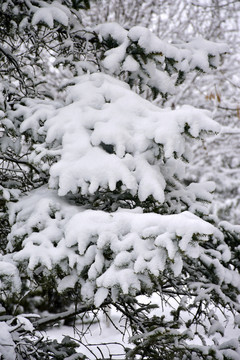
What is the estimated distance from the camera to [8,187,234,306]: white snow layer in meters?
2.07

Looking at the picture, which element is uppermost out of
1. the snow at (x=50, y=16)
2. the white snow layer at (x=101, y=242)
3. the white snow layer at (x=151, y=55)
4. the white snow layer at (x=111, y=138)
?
the snow at (x=50, y=16)

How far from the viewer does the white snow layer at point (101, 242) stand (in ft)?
6.81

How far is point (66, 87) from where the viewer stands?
3400 millimetres

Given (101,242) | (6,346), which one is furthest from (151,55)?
(6,346)

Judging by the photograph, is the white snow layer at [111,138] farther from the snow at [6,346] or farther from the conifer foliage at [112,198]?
the snow at [6,346]

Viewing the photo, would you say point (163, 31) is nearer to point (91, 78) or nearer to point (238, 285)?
point (91, 78)

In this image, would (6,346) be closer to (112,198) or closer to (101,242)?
(101,242)

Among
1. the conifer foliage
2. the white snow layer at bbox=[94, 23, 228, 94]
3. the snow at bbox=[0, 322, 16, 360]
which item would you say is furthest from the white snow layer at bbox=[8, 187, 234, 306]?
the white snow layer at bbox=[94, 23, 228, 94]

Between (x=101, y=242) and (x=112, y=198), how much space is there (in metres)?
0.72

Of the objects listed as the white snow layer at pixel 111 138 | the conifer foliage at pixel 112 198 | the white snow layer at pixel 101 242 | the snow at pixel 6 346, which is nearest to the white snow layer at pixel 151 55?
the conifer foliage at pixel 112 198

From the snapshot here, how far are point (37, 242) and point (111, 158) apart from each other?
30.4 inches

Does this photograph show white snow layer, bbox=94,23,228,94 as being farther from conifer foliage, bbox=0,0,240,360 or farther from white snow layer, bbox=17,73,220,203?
white snow layer, bbox=17,73,220,203

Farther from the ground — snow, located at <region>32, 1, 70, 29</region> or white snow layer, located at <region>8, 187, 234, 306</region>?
snow, located at <region>32, 1, 70, 29</region>

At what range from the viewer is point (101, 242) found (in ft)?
7.50
